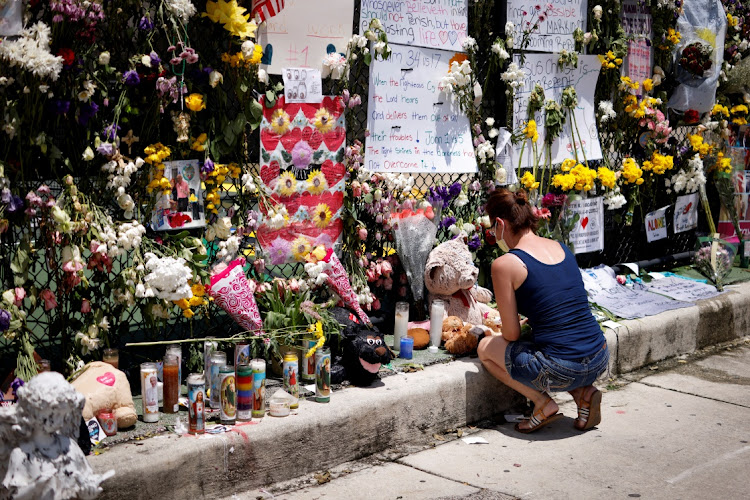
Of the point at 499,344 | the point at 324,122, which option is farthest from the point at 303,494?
the point at 324,122

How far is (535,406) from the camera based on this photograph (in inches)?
194

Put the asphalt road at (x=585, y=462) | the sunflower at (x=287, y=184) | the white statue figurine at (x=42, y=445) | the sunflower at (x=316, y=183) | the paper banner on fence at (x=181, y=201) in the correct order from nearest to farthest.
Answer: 1. the white statue figurine at (x=42, y=445)
2. the asphalt road at (x=585, y=462)
3. the paper banner on fence at (x=181, y=201)
4. the sunflower at (x=287, y=184)
5. the sunflower at (x=316, y=183)

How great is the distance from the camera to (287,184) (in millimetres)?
5168

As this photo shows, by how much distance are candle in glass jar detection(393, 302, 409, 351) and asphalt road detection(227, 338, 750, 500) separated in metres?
0.75

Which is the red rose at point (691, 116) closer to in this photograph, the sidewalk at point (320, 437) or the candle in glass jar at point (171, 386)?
the sidewalk at point (320, 437)

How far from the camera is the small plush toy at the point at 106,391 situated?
393cm

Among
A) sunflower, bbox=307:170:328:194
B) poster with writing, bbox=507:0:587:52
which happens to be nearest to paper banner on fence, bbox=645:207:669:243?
poster with writing, bbox=507:0:587:52

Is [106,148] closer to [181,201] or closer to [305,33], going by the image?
[181,201]

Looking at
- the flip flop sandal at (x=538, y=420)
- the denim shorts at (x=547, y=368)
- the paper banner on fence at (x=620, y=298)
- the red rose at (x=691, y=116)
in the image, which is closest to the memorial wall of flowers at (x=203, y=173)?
the paper banner on fence at (x=620, y=298)

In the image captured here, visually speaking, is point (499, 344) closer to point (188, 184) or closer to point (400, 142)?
point (400, 142)

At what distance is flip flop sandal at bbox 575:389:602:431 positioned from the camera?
16.3 ft

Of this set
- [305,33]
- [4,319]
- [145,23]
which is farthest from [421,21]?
[4,319]

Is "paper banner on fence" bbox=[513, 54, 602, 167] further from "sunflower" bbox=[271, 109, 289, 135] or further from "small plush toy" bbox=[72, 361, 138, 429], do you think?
"small plush toy" bbox=[72, 361, 138, 429]

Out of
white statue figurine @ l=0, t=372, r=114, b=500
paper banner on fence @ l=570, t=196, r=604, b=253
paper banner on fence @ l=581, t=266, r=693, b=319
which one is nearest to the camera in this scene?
white statue figurine @ l=0, t=372, r=114, b=500
